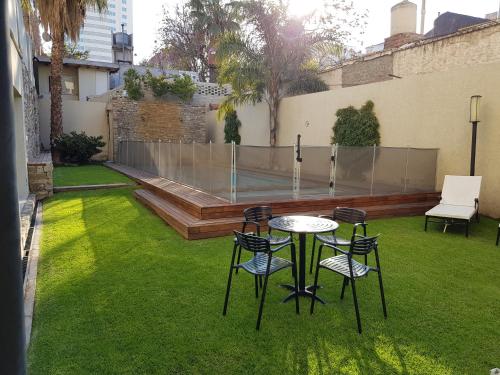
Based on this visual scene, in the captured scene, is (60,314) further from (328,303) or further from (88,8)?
(88,8)

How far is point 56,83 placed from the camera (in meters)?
15.3

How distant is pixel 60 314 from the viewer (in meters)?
3.39

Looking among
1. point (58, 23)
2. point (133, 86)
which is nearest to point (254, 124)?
point (133, 86)

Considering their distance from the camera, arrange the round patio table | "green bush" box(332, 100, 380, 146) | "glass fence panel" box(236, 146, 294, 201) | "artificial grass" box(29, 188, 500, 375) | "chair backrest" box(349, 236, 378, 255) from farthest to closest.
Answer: "green bush" box(332, 100, 380, 146), "glass fence panel" box(236, 146, 294, 201), the round patio table, "chair backrest" box(349, 236, 378, 255), "artificial grass" box(29, 188, 500, 375)

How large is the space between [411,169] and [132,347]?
732cm

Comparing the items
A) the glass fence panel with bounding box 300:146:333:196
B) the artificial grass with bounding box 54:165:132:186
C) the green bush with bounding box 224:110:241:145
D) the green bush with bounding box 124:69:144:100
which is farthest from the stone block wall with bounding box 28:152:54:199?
the green bush with bounding box 124:69:144:100

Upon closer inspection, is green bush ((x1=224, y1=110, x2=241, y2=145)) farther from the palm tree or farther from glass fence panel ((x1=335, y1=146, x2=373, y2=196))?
glass fence panel ((x1=335, y1=146, x2=373, y2=196))

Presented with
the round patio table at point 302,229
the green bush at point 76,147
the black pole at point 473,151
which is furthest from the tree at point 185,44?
the round patio table at point 302,229

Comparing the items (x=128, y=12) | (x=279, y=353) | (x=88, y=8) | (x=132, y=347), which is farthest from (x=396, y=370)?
(x=128, y=12)

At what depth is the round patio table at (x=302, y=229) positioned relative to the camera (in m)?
3.65

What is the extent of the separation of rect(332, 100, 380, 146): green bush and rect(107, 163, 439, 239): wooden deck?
2407mm

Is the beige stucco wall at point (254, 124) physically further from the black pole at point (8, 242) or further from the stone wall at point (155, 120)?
the black pole at point (8, 242)

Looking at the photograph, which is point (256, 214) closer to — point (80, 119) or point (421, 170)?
point (421, 170)

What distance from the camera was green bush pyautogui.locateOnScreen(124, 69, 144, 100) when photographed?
715 inches
